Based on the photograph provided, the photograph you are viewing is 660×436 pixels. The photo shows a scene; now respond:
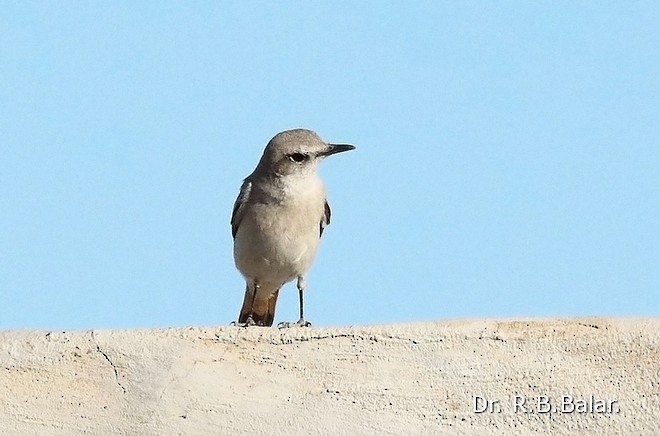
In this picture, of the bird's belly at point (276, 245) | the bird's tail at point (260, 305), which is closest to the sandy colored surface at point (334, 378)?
the bird's belly at point (276, 245)

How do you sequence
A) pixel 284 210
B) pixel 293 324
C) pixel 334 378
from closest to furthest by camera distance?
pixel 334 378 < pixel 293 324 < pixel 284 210

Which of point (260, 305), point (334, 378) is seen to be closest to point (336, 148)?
point (260, 305)

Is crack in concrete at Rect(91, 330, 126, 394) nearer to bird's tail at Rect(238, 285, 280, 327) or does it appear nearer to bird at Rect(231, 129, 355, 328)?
bird at Rect(231, 129, 355, 328)

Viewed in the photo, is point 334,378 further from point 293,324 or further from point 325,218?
point 325,218

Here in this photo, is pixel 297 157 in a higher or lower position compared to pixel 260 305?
higher

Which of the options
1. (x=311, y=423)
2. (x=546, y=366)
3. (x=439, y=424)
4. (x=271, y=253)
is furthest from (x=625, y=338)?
(x=271, y=253)

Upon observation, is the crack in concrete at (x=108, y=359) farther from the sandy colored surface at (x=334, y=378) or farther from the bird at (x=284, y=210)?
the bird at (x=284, y=210)

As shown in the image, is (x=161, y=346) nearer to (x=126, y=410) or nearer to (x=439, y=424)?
(x=126, y=410)

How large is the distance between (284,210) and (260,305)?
107 centimetres

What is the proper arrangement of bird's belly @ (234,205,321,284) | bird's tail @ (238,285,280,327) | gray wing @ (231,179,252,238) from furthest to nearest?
1. bird's tail @ (238,285,280,327)
2. gray wing @ (231,179,252,238)
3. bird's belly @ (234,205,321,284)

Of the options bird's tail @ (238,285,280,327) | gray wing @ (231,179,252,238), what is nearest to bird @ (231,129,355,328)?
gray wing @ (231,179,252,238)

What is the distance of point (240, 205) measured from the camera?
8.63 m

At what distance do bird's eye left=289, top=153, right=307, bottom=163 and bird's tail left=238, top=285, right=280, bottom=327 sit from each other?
3.43 feet

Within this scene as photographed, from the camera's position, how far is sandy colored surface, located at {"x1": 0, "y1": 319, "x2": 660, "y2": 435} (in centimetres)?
501
